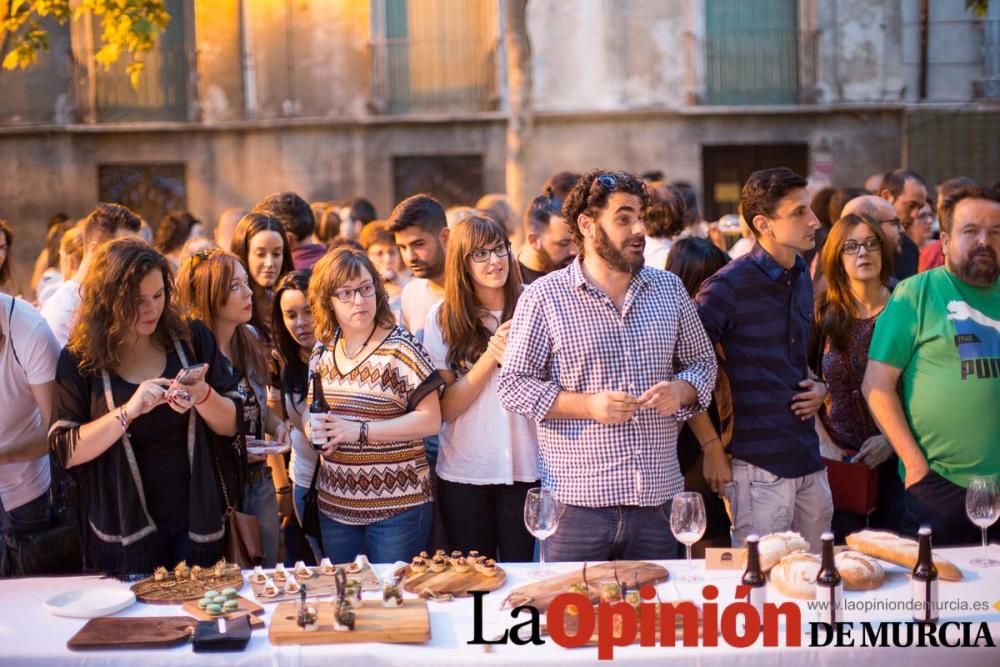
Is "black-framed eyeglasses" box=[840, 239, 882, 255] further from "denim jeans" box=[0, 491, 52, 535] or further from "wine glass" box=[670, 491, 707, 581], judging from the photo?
"denim jeans" box=[0, 491, 52, 535]

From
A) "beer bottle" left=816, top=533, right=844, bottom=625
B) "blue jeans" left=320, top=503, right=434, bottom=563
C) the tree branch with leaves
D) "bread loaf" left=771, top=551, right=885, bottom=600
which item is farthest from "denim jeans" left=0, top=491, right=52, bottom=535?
the tree branch with leaves

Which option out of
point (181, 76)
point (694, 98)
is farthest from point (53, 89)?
point (694, 98)

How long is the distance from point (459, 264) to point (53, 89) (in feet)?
51.3

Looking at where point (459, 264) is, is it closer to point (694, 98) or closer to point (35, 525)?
point (35, 525)

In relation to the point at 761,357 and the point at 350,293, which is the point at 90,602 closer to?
the point at 350,293

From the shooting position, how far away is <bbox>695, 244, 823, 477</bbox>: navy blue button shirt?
4.65 metres

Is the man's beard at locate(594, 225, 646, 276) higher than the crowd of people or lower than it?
higher

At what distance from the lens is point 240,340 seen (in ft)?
17.5

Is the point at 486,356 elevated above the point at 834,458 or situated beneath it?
elevated above

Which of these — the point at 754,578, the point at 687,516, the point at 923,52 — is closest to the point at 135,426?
the point at 687,516

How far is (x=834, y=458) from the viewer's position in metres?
5.44

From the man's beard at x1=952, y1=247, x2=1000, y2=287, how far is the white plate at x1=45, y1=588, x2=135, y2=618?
3.15 metres

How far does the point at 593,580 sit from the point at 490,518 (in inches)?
48.6

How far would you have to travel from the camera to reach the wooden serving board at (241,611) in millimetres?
3633
